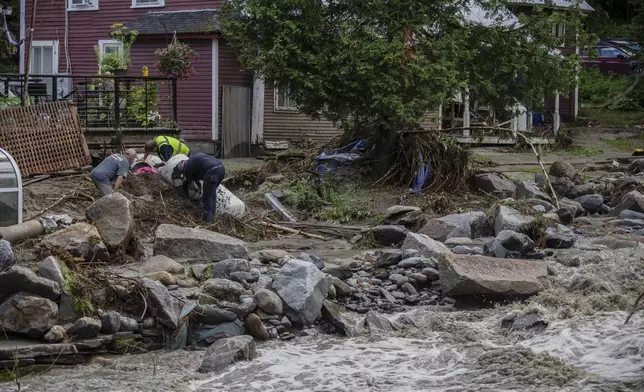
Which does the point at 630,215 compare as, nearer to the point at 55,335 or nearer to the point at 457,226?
the point at 457,226

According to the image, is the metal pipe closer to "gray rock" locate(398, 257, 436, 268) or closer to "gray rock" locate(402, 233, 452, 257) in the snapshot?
"gray rock" locate(398, 257, 436, 268)

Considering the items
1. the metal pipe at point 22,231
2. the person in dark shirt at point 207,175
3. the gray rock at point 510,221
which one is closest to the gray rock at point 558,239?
the gray rock at point 510,221

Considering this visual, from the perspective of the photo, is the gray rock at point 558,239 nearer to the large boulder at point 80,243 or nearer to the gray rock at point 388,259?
the gray rock at point 388,259

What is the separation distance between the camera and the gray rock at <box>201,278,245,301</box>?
10.6 meters

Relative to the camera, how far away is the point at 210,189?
590 inches

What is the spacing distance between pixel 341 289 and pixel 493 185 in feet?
27.6

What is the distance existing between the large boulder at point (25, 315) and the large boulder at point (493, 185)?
11392 millimetres

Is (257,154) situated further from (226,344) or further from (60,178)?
(226,344)

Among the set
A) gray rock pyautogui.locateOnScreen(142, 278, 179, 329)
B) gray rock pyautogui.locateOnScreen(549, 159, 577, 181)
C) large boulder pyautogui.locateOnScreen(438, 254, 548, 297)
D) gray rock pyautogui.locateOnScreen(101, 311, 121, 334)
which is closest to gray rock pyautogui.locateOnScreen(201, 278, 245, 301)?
gray rock pyautogui.locateOnScreen(142, 278, 179, 329)

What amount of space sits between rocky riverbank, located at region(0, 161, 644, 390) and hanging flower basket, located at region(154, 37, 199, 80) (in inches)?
418

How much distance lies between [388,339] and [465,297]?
1.63 metres

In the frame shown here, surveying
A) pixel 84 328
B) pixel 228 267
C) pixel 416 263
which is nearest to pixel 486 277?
pixel 416 263

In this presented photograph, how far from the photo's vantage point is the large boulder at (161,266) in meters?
11.3

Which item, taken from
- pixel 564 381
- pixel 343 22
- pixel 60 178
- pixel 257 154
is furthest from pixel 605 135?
pixel 564 381
